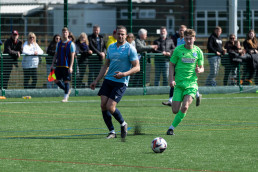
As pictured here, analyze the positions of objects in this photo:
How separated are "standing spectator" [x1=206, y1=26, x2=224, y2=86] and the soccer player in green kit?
30.8 ft

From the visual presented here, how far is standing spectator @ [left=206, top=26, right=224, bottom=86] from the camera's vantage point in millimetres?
20297

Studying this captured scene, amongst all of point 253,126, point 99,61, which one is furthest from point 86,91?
point 253,126

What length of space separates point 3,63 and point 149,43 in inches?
198

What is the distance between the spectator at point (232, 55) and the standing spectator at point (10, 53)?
7.12 metres

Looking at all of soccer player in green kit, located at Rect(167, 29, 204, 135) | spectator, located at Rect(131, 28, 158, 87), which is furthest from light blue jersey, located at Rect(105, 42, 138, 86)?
spectator, located at Rect(131, 28, 158, 87)

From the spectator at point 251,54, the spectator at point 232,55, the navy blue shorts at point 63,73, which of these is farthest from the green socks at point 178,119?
the spectator at point 251,54

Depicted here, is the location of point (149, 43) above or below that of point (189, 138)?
above

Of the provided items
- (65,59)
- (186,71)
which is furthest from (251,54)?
(186,71)

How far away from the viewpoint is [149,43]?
67.5 feet

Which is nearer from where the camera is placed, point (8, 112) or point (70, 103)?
Answer: point (8, 112)

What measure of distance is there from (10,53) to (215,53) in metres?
6.80

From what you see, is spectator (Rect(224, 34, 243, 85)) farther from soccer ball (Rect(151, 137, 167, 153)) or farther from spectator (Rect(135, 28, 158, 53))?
soccer ball (Rect(151, 137, 167, 153))

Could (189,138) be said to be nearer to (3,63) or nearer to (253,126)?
(253,126)

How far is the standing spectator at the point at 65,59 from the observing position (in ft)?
56.1
